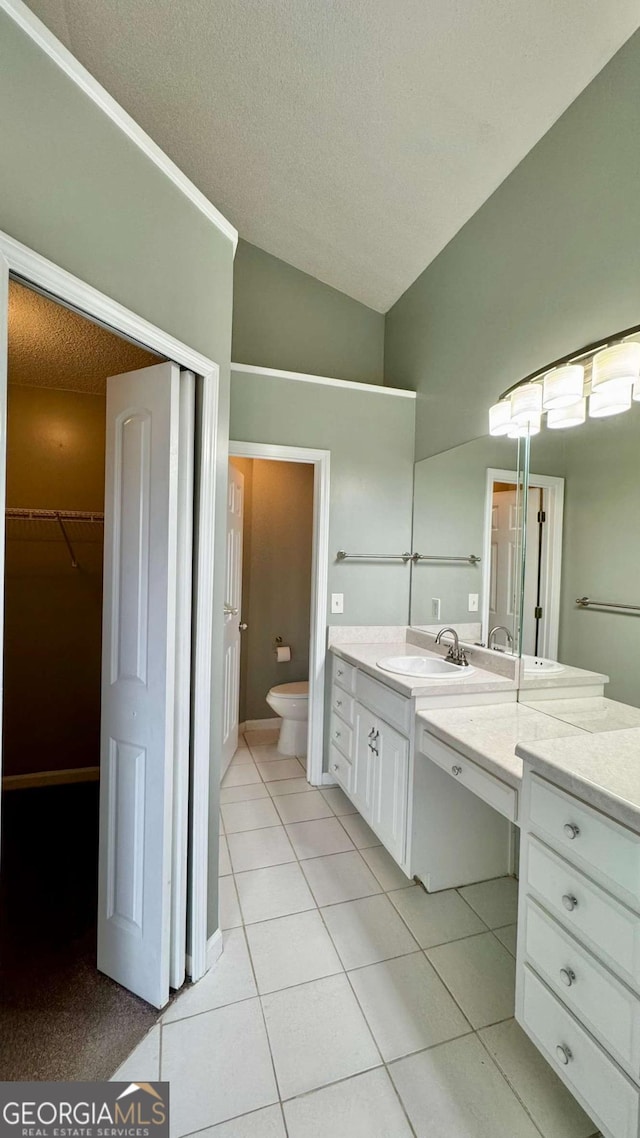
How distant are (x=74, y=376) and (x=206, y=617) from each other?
177 cm

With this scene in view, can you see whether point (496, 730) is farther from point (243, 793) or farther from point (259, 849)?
point (243, 793)

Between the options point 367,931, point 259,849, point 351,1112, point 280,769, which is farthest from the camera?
point 280,769

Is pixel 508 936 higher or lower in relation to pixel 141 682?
lower

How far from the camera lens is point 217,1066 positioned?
1186mm

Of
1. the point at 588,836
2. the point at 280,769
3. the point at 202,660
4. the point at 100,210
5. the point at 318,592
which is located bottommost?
the point at 280,769

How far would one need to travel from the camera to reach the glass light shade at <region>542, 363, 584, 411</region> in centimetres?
159

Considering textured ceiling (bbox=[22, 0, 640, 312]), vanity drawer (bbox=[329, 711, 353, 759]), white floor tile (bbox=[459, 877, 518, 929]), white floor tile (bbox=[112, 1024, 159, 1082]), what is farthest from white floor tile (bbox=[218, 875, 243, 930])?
textured ceiling (bbox=[22, 0, 640, 312])

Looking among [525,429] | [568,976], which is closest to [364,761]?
[568,976]

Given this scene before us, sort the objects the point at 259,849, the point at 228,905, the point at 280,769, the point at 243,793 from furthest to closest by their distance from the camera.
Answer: the point at 280,769
the point at 243,793
the point at 259,849
the point at 228,905

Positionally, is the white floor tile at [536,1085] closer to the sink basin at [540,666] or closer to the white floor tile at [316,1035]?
the white floor tile at [316,1035]

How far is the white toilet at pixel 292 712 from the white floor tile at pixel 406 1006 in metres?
1.62

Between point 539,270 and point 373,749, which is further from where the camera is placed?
point 373,749

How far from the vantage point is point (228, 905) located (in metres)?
1.76

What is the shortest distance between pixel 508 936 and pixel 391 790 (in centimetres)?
62
